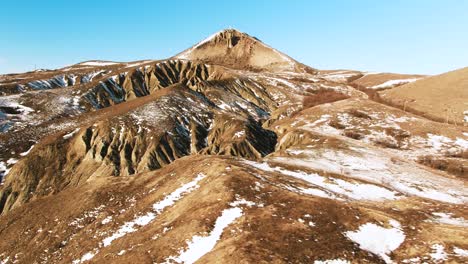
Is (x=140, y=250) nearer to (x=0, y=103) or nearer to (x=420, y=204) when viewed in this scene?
(x=420, y=204)

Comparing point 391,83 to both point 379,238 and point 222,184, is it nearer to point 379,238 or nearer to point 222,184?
point 222,184

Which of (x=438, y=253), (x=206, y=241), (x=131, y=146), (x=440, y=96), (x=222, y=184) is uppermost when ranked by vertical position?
(x=440, y=96)

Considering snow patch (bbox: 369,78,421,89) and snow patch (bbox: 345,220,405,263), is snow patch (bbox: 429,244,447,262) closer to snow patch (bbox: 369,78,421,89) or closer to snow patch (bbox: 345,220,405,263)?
snow patch (bbox: 345,220,405,263)

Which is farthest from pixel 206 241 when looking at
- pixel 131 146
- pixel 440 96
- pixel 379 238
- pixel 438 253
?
pixel 440 96

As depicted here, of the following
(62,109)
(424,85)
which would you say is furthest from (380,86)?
(62,109)

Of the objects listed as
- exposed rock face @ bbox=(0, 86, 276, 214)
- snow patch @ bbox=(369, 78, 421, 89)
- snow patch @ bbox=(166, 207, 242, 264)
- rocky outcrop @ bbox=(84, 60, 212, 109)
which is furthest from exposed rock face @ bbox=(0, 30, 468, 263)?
snow patch @ bbox=(369, 78, 421, 89)
